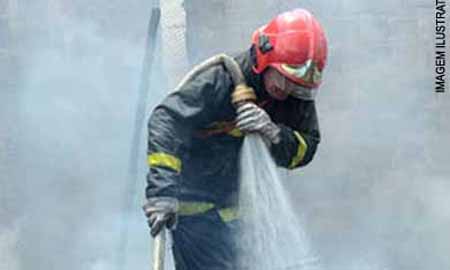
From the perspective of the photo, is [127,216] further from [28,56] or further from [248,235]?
[248,235]

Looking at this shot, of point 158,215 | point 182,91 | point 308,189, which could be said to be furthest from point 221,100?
point 308,189

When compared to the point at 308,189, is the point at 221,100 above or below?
above

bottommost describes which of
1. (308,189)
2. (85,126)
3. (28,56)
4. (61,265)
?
(61,265)

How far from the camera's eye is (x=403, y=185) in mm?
7531

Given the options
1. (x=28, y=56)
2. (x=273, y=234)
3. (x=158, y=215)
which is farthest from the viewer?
(x=28, y=56)

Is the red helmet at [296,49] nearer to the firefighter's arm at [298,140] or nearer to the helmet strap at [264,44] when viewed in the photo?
the helmet strap at [264,44]

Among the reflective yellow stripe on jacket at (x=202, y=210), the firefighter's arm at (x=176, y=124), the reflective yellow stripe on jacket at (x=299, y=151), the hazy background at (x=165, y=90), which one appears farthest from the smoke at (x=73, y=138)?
the firefighter's arm at (x=176, y=124)

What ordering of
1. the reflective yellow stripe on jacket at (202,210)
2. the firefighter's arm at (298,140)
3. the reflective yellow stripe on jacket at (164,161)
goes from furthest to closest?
the reflective yellow stripe on jacket at (202,210), the firefighter's arm at (298,140), the reflective yellow stripe on jacket at (164,161)

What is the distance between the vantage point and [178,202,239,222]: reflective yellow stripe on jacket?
4852 millimetres

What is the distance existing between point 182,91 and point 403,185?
335 centimetres

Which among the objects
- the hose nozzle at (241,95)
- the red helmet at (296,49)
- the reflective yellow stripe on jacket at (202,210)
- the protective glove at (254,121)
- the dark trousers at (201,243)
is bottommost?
the dark trousers at (201,243)

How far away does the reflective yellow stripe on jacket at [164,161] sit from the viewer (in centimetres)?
446

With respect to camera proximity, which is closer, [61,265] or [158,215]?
[158,215]

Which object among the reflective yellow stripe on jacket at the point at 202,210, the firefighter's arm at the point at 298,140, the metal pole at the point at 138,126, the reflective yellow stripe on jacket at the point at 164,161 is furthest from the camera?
the metal pole at the point at 138,126
